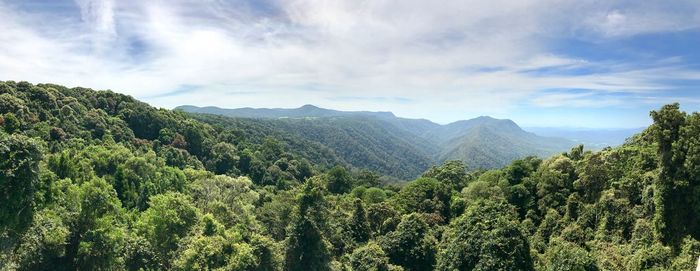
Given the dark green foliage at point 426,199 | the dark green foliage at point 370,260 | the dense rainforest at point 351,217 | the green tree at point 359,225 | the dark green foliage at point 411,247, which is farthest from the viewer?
the dark green foliage at point 426,199

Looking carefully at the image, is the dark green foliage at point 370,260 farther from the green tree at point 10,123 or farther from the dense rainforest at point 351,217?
the green tree at point 10,123

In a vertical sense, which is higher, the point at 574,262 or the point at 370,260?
the point at 574,262

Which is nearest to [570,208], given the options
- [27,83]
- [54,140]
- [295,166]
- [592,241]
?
[592,241]

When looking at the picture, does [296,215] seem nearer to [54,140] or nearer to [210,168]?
[54,140]

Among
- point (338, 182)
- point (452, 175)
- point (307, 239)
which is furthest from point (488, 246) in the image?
point (338, 182)

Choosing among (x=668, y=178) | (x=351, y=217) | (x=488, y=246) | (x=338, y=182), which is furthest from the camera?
(x=338, y=182)

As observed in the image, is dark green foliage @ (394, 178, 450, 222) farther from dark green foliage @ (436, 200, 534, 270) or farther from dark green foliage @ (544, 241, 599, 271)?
dark green foliage @ (544, 241, 599, 271)

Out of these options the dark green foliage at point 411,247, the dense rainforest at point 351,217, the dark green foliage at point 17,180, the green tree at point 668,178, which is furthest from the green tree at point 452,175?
the dark green foliage at point 17,180

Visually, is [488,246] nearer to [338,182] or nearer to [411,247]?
[411,247]
